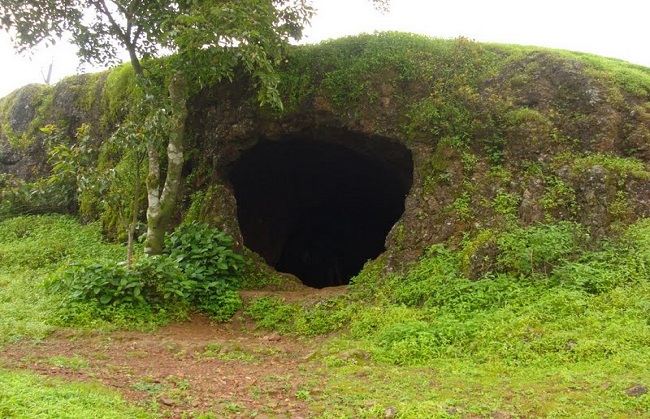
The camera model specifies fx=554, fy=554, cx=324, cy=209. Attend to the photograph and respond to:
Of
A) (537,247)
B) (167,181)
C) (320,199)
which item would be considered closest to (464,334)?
(537,247)

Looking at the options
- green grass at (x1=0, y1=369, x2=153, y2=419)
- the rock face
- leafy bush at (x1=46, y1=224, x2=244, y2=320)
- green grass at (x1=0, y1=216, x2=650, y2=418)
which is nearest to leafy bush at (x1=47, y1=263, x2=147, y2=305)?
leafy bush at (x1=46, y1=224, x2=244, y2=320)

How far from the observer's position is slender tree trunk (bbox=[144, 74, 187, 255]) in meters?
9.52

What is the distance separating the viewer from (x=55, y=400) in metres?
4.30

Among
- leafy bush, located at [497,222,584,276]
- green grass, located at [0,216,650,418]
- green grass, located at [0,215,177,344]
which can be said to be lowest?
green grass, located at [0,215,177,344]

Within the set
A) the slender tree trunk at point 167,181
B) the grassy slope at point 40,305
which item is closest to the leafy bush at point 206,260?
the slender tree trunk at point 167,181

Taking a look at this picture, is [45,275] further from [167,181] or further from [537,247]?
[537,247]

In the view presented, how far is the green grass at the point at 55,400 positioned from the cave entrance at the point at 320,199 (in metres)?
7.72

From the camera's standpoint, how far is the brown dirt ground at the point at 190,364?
16.3ft

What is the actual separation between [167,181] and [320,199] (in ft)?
26.0

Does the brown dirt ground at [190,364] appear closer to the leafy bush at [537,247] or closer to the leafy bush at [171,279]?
the leafy bush at [171,279]

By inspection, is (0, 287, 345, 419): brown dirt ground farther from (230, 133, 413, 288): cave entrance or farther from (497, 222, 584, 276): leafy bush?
(230, 133, 413, 288): cave entrance

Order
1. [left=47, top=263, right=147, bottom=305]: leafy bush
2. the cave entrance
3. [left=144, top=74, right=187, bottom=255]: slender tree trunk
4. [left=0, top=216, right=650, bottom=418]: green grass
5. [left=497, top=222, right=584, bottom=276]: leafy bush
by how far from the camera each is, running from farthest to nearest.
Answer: the cave entrance
[left=144, top=74, right=187, bottom=255]: slender tree trunk
[left=47, top=263, right=147, bottom=305]: leafy bush
[left=497, top=222, right=584, bottom=276]: leafy bush
[left=0, top=216, right=650, bottom=418]: green grass

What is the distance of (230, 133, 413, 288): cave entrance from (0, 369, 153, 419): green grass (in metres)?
7.72

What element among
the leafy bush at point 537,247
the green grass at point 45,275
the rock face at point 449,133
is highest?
the rock face at point 449,133
